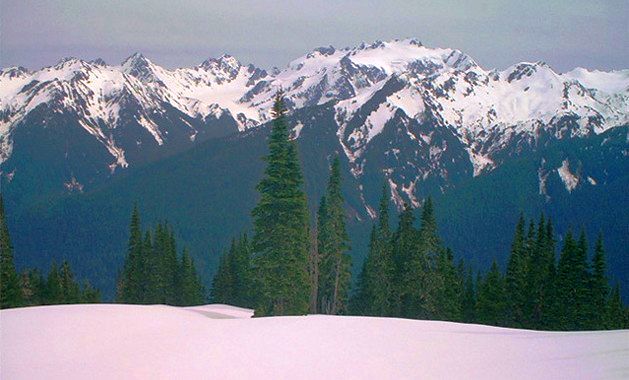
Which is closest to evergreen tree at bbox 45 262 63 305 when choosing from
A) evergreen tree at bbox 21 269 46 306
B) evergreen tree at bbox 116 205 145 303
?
evergreen tree at bbox 21 269 46 306

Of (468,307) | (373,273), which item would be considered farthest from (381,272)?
(468,307)

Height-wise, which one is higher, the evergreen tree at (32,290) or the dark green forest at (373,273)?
the dark green forest at (373,273)

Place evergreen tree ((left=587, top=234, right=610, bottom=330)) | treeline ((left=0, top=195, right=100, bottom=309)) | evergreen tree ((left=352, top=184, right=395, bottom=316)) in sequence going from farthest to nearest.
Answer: evergreen tree ((left=352, top=184, right=395, bottom=316)) → treeline ((left=0, top=195, right=100, bottom=309)) → evergreen tree ((left=587, top=234, right=610, bottom=330))

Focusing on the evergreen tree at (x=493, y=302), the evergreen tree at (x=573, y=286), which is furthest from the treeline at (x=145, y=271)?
the evergreen tree at (x=573, y=286)

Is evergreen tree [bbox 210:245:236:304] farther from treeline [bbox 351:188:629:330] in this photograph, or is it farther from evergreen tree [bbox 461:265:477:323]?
evergreen tree [bbox 461:265:477:323]

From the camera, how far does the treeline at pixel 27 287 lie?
4316cm

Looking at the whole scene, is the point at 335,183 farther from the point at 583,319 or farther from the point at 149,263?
→ the point at 149,263

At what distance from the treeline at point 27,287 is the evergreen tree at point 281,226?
1943 cm

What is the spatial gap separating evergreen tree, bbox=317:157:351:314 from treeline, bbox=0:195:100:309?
2358 centimetres

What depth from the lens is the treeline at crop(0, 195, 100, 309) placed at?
142ft

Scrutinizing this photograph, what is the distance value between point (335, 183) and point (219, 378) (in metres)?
36.6

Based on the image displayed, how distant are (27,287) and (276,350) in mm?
49991

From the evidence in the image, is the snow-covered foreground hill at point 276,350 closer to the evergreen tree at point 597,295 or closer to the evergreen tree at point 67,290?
the evergreen tree at point 597,295

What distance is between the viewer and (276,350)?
36.7 feet
